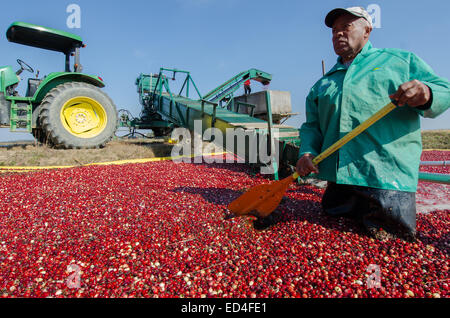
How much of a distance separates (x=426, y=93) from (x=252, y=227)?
5.10ft

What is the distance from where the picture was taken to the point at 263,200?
7.36ft

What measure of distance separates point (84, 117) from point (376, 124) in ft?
20.7

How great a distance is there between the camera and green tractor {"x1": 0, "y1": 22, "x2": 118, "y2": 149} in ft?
17.1

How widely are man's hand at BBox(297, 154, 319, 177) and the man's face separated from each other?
876 millimetres

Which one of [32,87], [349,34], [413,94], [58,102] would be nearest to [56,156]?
[58,102]

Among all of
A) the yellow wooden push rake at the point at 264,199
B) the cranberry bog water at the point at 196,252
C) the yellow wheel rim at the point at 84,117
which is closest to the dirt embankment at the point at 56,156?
the yellow wheel rim at the point at 84,117

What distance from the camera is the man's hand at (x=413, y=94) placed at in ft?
4.66

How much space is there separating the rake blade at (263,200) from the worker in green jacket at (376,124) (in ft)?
1.03

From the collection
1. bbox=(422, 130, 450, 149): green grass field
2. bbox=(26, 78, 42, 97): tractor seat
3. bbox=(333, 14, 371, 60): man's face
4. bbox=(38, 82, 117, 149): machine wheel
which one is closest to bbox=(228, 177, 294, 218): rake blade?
bbox=(333, 14, 371, 60): man's face

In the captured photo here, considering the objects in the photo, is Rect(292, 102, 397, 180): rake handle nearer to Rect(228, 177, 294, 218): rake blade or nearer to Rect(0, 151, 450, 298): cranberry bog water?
Rect(228, 177, 294, 218): rake blade

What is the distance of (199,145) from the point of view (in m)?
7.59

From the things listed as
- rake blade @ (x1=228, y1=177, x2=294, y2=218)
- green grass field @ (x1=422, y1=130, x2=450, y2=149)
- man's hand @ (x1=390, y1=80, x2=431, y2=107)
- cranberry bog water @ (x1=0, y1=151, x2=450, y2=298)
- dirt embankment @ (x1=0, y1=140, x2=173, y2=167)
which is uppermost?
man's hand @ (x1=390, y1=80, x2=431, y2=107)
